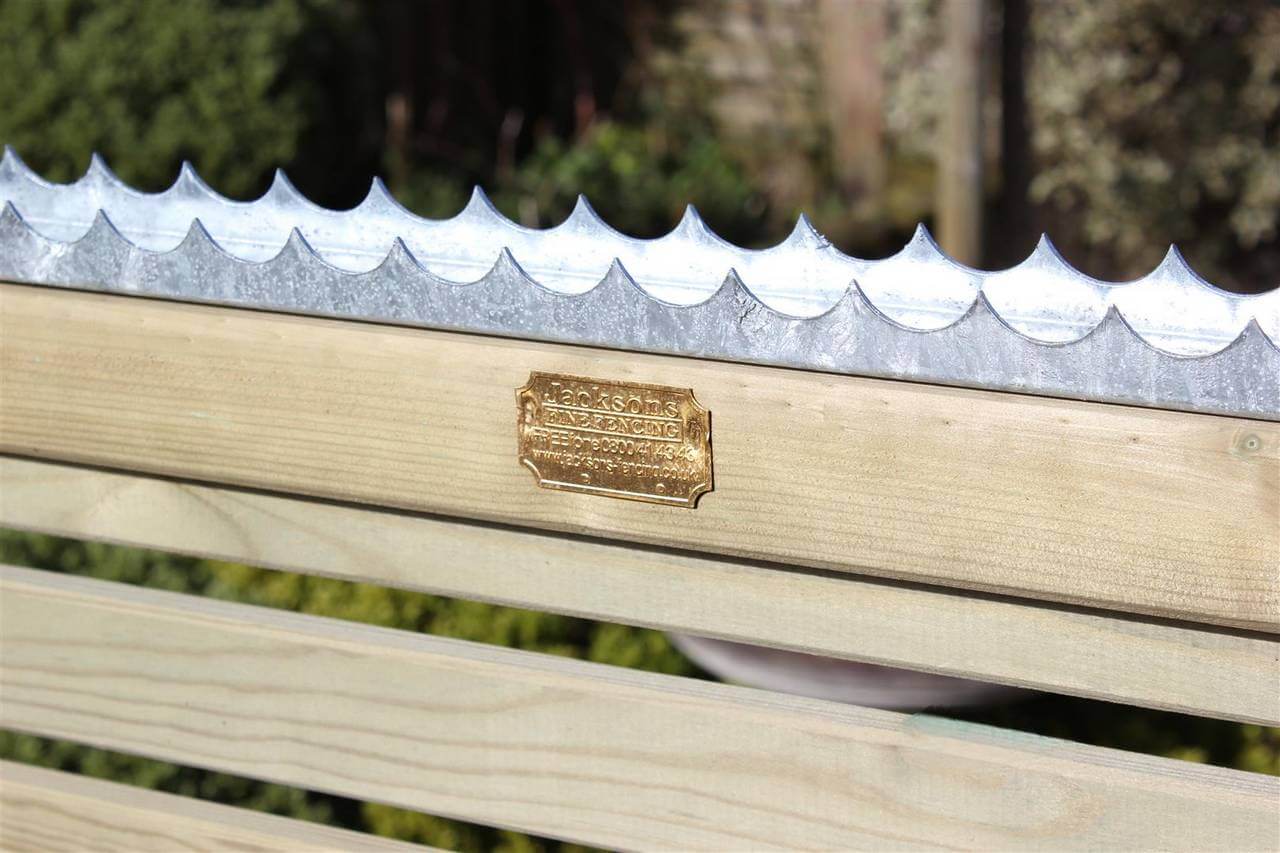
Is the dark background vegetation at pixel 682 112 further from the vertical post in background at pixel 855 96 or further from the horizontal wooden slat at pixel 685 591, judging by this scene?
the horizontal wooden slat at pixel 685 591

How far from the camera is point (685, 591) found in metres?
1.22

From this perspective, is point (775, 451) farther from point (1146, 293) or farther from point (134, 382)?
point (134, 382)

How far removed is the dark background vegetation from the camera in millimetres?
4996

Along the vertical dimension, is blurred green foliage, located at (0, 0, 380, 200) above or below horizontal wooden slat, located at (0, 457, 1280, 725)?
above

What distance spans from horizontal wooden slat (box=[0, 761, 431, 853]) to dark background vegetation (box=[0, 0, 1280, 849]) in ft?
5.12

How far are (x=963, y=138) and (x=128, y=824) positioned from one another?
3748mm

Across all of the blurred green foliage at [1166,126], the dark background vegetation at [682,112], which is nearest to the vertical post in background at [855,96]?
the dark background vegetation at [682,112]

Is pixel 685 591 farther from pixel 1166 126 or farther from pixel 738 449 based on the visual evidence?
pixel 1166 126

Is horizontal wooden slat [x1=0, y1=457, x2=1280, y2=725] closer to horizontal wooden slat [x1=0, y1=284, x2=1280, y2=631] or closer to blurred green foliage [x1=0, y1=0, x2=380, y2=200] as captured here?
horizontal wooden slat [x1=0, y1=284, x2=1280, y2=631]

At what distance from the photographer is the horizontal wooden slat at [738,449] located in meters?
0.99

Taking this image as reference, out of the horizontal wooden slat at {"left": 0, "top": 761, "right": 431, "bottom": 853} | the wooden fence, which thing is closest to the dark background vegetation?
the horizontal wooden slat at {"left": 0, "top": 761, "right": 431, "bottom": 853}

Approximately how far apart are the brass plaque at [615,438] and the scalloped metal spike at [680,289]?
44 millimetres

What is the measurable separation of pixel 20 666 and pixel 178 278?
22.8 inches

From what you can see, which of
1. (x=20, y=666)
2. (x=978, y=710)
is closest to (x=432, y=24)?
(x=978, y=710)
